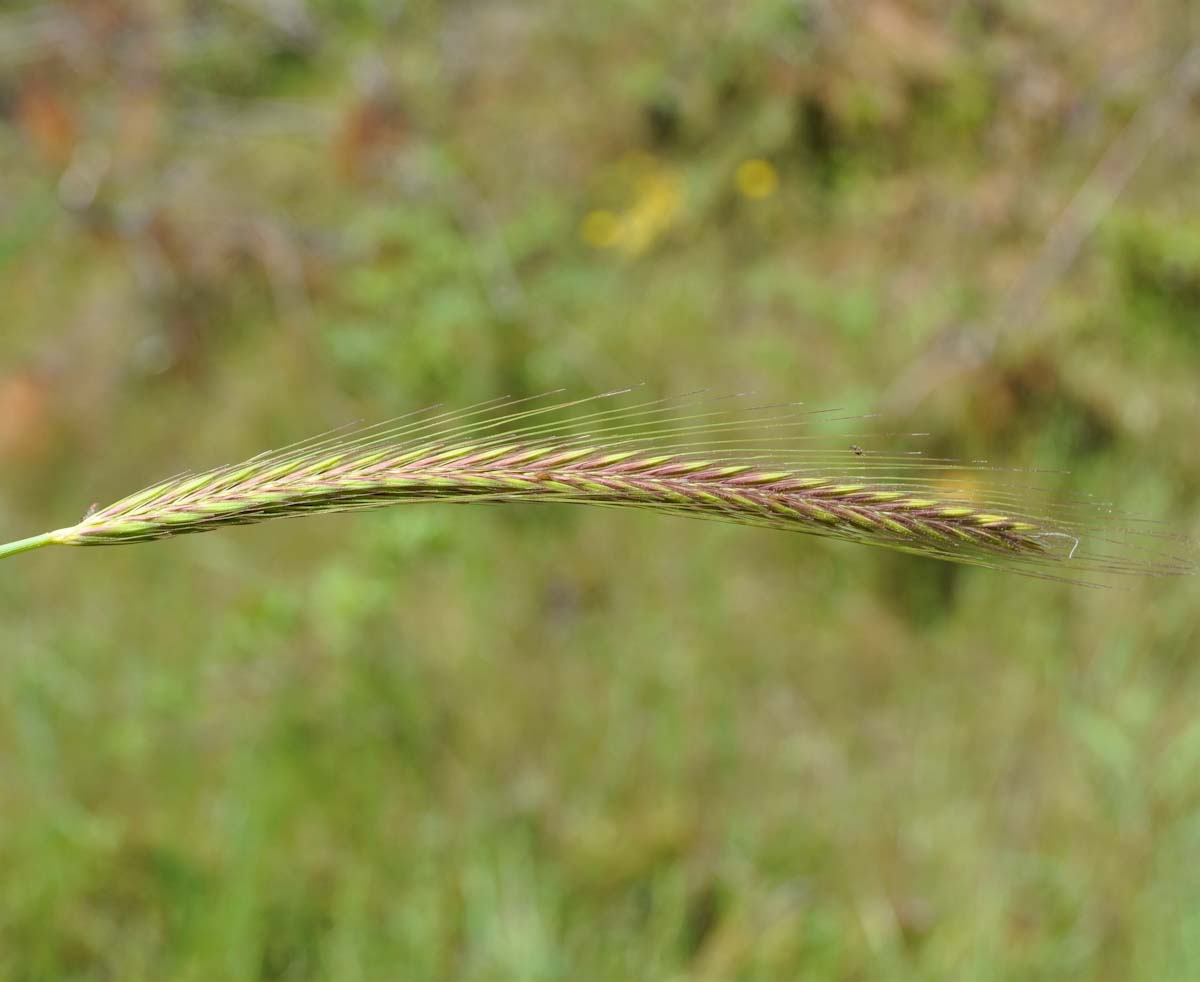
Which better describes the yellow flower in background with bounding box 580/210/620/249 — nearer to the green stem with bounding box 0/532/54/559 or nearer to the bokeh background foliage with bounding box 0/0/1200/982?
the bokeh background foliage with bounding box 0/0/1200/982

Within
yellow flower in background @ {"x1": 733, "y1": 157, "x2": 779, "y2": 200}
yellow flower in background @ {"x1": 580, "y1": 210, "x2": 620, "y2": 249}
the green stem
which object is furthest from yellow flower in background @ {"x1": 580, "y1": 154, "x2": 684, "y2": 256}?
the green stem

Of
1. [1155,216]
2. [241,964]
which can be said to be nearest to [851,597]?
[1155,216]

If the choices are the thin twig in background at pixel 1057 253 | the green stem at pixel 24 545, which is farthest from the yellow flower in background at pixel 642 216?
the green stem at pixel 24 545

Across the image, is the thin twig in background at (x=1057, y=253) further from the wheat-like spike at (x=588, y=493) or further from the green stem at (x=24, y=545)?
the green stem at (x=24, y=545)

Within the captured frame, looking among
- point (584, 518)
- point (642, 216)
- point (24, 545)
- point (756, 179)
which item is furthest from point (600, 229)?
point (24, 545)

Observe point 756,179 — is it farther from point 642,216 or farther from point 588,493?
point 588,493

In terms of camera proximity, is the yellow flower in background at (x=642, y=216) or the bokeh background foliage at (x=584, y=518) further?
the yellow flower in background at (x=642, y=216)

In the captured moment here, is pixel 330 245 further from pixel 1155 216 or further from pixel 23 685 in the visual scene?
pixel 1155 216
